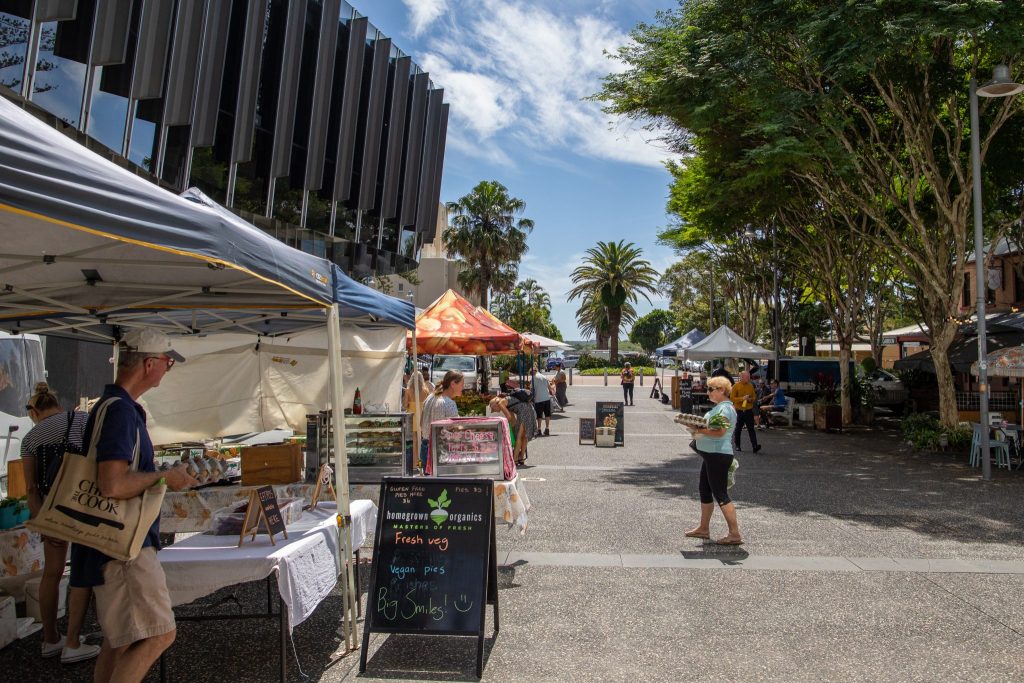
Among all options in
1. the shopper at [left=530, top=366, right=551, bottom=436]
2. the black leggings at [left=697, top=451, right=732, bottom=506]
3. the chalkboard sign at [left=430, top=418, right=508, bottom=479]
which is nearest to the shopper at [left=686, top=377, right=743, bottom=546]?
the black leggings at [left=697, top=451, right=732, bottom=506]

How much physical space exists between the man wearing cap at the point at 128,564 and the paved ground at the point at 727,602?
4.07 ft

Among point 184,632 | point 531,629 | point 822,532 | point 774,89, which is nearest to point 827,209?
point 774,89

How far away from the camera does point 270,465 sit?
5832 mm

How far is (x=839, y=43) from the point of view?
12.6m

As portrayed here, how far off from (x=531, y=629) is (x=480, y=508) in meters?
1.09

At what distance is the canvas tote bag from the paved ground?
63.6 inches

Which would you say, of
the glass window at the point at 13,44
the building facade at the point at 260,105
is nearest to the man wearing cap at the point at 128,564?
the building facade at the point at 260,105

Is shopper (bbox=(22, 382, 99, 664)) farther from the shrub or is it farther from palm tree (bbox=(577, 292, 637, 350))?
palm tree (bbox=(577, 292, 637, 350))

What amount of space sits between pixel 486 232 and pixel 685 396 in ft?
84.8

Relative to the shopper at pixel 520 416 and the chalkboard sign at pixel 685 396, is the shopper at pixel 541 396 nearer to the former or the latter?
the shopper at pixel 520 416

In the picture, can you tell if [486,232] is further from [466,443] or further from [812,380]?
[466,443]

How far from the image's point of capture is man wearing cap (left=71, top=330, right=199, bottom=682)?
3.36 metres

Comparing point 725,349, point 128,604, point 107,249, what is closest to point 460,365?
point 725,349

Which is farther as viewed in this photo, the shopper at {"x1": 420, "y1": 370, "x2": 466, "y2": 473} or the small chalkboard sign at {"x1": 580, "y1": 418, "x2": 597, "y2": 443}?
the small chalkboard sign at {"x1": 580, "y1": 418, "x2": 597, "y2": 443}
